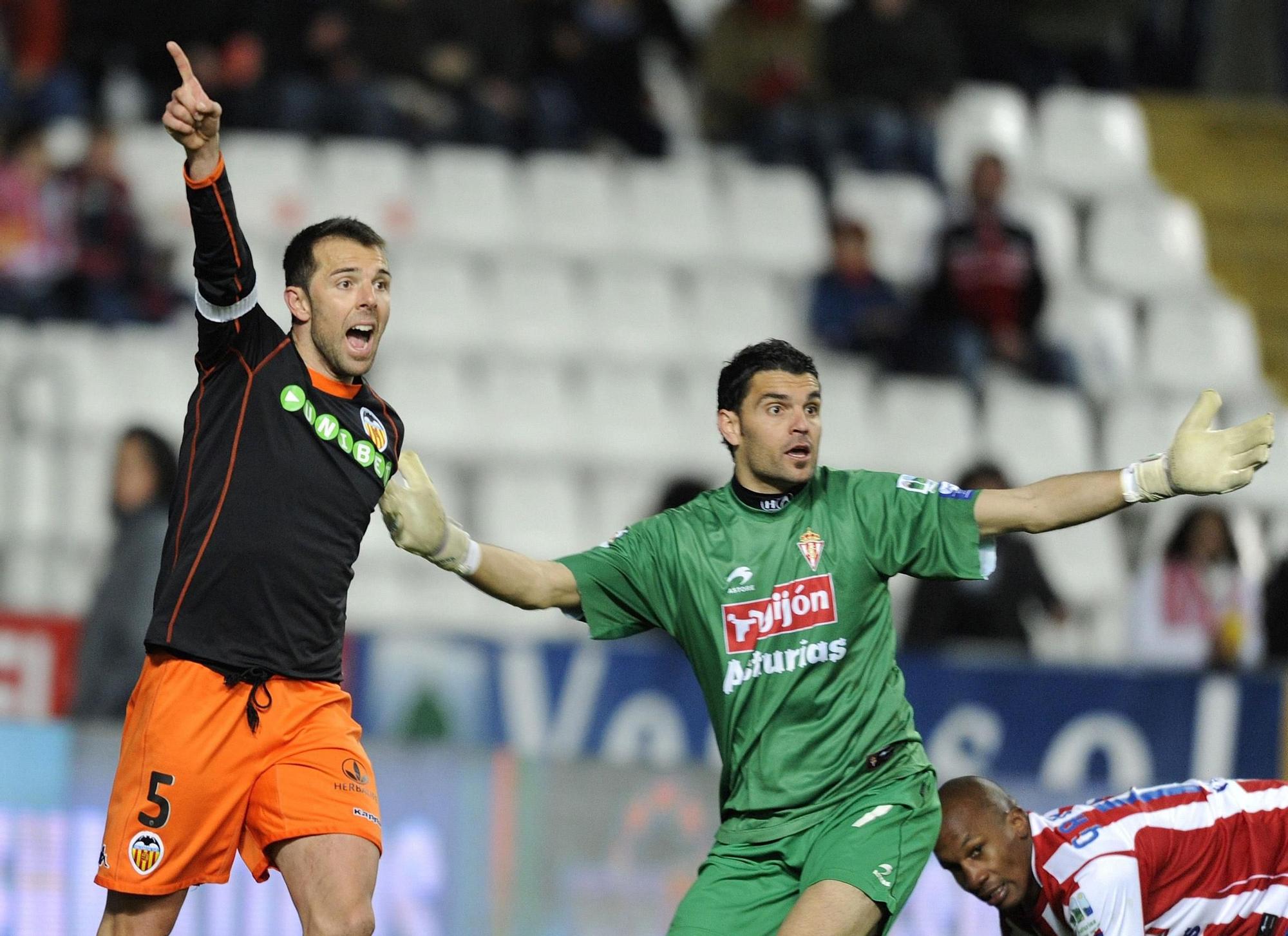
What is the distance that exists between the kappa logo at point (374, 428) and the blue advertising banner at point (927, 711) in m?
Answer: 3.78

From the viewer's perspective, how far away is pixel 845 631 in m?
5.28

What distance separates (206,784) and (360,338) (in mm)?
1216

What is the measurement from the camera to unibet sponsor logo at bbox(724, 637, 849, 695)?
5258mm

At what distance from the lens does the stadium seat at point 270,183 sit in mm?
11531

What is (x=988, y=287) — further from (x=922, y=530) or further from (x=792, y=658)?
(x=792, y=658)

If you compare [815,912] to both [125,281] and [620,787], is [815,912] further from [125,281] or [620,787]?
[125,281]

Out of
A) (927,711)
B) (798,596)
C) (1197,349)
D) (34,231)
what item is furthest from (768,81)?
(798,596)

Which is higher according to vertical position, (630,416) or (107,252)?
(107,252)

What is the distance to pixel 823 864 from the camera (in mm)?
5102

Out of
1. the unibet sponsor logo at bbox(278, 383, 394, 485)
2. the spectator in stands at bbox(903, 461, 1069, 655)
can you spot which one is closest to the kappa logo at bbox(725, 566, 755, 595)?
the unibet sponsor logo at bbox(278, 383, 394, 485)

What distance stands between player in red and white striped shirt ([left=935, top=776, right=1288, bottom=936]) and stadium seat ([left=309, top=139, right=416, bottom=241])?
280 inches

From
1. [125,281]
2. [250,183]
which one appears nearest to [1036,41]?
[250,183]

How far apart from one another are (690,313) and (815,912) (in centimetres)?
740

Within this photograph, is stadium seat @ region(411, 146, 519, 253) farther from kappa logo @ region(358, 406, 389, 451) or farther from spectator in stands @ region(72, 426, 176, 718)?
kappa logo @ region(358, 406, 389, 451)
